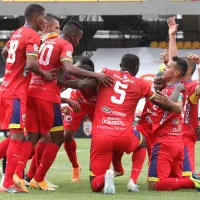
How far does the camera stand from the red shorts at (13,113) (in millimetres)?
8031

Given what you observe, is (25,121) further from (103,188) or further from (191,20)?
(191,20)

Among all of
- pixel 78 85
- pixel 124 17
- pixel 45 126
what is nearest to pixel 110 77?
pixel 78 85

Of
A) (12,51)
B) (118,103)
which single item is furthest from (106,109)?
(12,51)

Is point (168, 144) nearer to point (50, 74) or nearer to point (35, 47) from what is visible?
point (50, 74)

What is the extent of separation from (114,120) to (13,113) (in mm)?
1217

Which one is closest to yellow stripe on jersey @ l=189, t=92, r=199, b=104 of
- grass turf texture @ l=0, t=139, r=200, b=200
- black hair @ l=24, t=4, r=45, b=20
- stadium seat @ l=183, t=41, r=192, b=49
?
grass turf texture @ l=0, t=139, r=200, b=200

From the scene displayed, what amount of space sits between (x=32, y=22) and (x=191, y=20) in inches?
853

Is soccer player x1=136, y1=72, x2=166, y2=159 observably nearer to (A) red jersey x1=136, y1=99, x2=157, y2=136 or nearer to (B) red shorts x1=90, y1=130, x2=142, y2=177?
(A) red jersey x1=136, y1=99, x2=157, y2=136

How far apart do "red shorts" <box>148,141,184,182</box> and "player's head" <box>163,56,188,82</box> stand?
0.85 m

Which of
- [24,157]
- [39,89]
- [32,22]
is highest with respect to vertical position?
[32,22]

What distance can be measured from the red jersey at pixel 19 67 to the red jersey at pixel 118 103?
0.93 m

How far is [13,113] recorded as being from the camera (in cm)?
804

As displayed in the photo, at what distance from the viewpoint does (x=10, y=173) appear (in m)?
7.97

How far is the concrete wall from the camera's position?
26484 mm
